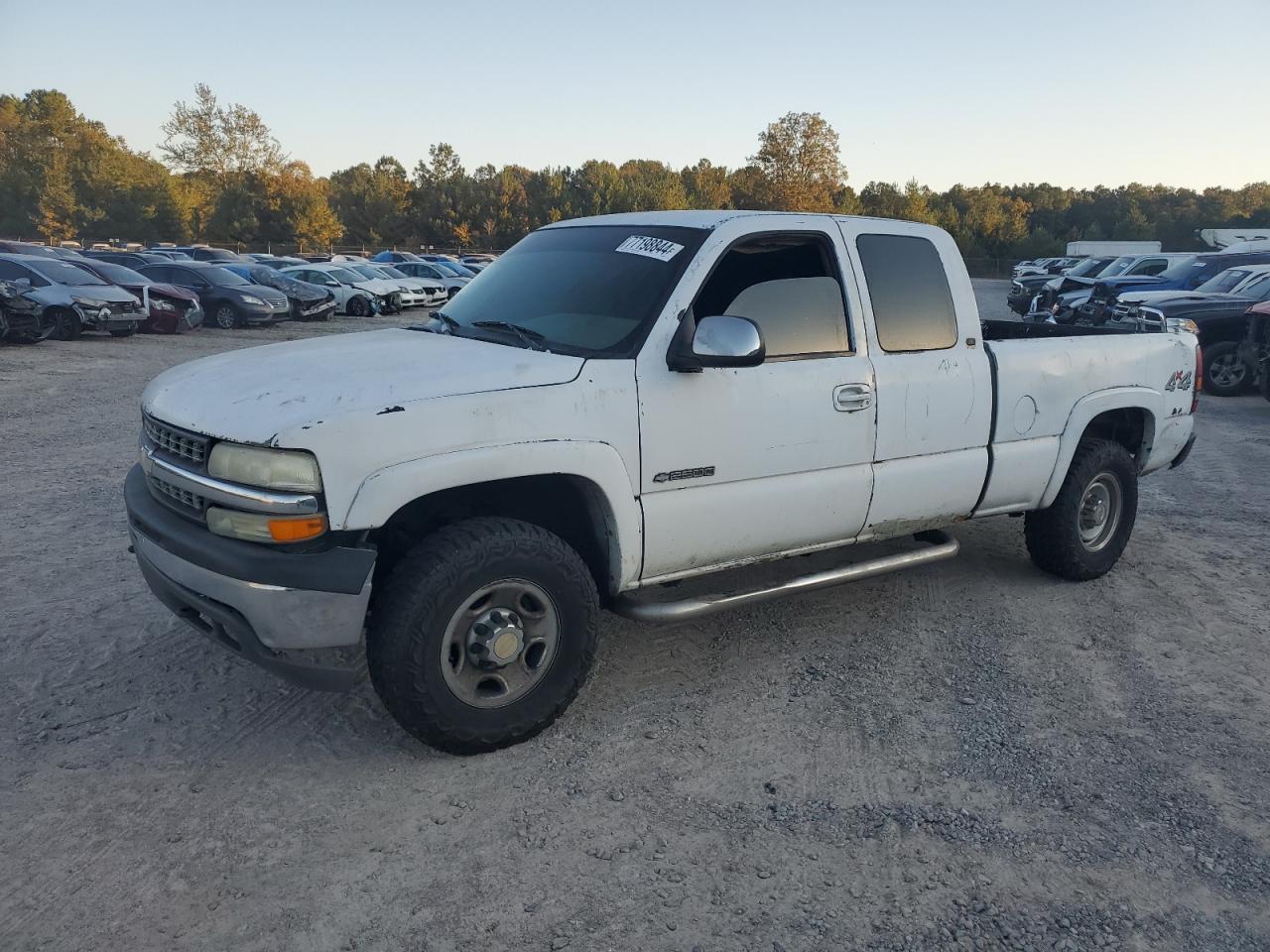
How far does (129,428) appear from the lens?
973 centimetres

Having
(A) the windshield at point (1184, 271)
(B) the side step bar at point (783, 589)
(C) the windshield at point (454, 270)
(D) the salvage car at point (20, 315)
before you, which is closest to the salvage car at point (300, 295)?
(D) the salvage car at point (20, 315)

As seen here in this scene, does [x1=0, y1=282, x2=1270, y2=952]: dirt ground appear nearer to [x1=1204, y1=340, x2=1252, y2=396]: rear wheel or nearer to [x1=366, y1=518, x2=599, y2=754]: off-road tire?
[x1=366, y1=518, x2=599, y2=754]: off-road tire

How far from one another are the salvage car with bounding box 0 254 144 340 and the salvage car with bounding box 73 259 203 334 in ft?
2.46

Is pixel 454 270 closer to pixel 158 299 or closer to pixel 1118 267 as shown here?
pixel 158 299

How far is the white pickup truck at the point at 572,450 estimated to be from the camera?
10.5 feet

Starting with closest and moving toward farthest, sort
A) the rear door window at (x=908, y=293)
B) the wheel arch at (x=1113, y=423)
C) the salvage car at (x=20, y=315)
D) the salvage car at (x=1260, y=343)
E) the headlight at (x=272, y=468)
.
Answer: the headlight at (x=272, y=468) < the rear door window at (x=908, y=293) < the wheel arch at (x=1113, y=423) < the salvage car at (x=1260, y=343) < the salvage car at (x=20, y=315)

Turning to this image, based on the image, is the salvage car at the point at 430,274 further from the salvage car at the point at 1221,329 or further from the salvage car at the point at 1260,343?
the salvage car at the point at 1260,343

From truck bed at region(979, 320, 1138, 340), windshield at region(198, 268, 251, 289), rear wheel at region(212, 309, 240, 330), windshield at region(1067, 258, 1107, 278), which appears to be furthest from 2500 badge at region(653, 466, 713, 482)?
windshield at region(1067, 258, 1107, 278)

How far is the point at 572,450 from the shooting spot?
11.6 ft

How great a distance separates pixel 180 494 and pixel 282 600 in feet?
2.34

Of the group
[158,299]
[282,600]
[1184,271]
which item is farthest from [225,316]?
[282,600]

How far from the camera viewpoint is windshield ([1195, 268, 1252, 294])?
15078 mm

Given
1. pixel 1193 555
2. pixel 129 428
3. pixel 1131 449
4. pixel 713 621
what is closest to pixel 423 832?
pixel 713 621

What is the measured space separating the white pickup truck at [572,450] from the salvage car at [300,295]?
802 inches
